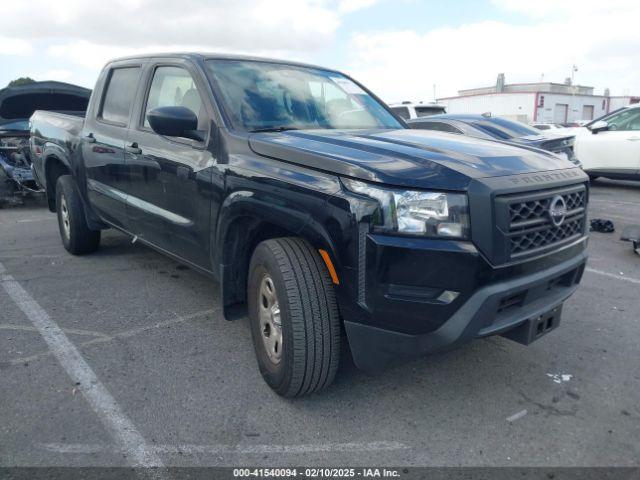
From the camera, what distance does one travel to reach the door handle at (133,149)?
13.0ft

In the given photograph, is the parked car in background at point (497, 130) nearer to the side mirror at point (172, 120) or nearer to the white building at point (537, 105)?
the side mirror at point (172, 120)

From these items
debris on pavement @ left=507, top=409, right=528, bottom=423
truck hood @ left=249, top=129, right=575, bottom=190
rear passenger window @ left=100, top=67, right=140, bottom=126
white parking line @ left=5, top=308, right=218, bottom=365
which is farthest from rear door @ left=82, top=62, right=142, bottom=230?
debris on pavement @ left=507, top=409, right=528, bottom=423

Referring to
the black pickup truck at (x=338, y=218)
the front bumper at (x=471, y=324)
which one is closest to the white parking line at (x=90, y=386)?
the black pickup truck at (x=338, y=218)

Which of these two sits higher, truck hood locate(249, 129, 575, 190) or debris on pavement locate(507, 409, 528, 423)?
truck hood locate(249, 129, 575, 190)

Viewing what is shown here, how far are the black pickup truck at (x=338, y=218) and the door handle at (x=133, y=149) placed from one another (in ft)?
0.05

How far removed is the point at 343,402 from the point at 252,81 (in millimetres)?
2120

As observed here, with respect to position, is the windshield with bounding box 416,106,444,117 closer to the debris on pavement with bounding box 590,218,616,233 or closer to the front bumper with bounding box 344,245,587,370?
the debris on pavement with bounding box 590,218,616,233

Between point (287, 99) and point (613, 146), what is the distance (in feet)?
28.2

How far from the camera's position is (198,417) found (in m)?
2.75

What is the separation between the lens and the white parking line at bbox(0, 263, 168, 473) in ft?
8.18

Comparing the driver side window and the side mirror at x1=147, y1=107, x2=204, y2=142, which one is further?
the driver side window

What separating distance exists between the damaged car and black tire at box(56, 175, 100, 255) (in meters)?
3.21

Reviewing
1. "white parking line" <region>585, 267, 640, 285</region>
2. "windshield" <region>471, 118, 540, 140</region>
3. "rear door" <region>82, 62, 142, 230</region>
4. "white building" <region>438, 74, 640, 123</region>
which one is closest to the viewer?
"rear door" <region>82, 62, 142, 230</region>

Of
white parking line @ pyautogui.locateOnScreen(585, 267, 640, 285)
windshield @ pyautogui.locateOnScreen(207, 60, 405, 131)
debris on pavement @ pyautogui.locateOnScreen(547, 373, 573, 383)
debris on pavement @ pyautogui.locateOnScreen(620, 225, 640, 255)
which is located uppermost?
windshield @ pyautogui.locateOnScreen(207, 60, 405, 131)
